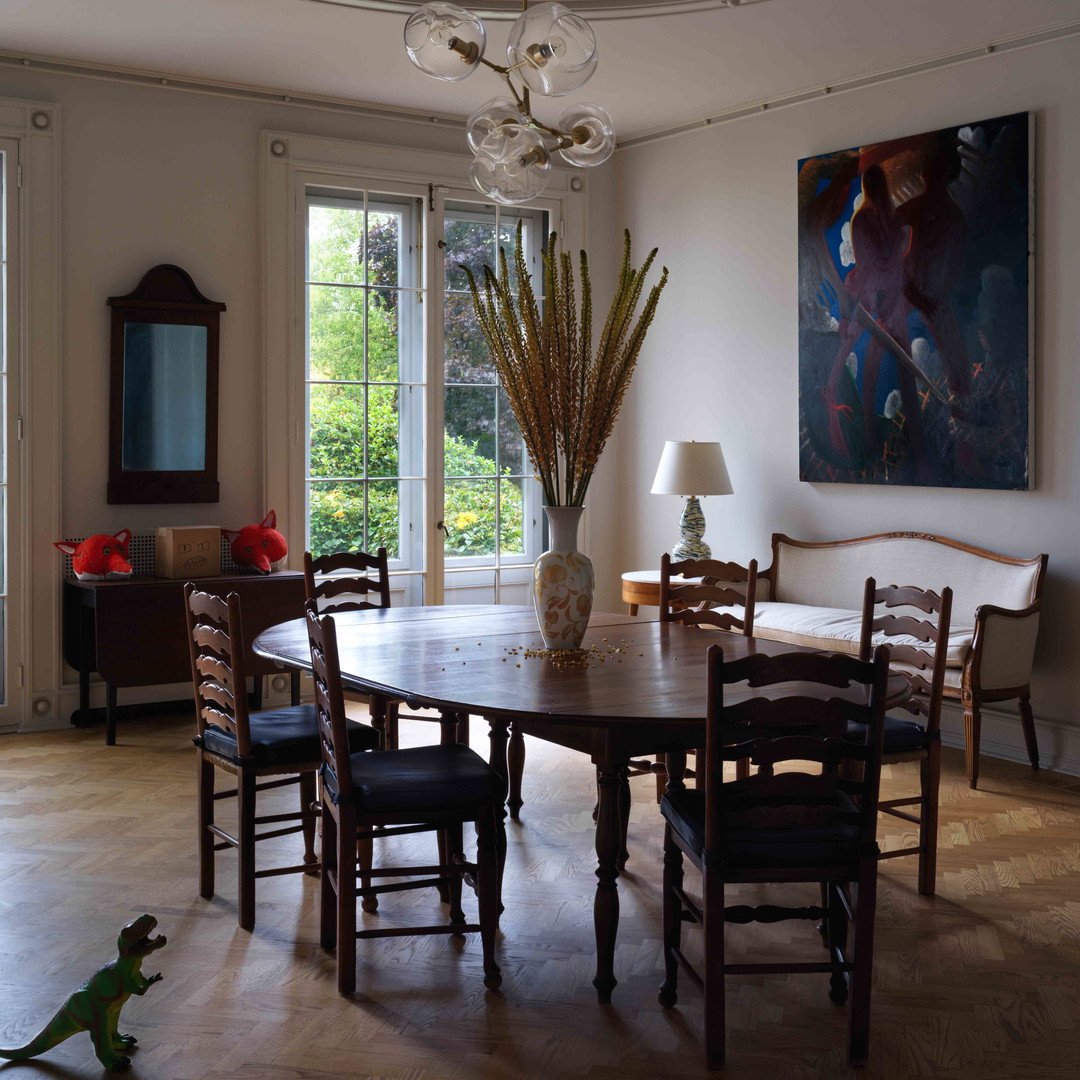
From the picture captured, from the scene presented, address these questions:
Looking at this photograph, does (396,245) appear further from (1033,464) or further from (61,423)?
A: (1033,464)

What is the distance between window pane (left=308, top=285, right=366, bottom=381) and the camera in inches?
240

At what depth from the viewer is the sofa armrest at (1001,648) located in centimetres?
463

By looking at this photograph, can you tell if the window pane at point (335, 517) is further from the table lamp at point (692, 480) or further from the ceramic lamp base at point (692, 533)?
the ceramic lamp base at point (692, 533)

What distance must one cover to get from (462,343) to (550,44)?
355 centimetres

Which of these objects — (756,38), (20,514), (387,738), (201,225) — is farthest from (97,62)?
(387,738)

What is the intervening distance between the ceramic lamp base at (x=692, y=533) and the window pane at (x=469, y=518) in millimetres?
1131

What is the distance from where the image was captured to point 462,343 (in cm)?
654

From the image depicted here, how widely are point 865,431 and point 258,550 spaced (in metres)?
2.96

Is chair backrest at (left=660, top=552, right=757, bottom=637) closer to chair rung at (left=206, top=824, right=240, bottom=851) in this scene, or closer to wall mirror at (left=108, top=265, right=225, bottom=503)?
chair rung at (left=206, top=824, right=240, bottom=851)

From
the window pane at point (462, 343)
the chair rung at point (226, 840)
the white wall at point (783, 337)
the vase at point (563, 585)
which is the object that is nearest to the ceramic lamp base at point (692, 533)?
the white wall at point (783, 337)

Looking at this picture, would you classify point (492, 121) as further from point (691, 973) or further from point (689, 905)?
point (691, 973)

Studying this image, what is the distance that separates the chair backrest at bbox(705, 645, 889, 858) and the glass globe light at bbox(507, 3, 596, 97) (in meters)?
1.60

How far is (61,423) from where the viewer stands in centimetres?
547

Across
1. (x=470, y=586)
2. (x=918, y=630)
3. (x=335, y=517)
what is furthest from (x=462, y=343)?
(x=918, y=630)
